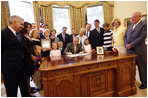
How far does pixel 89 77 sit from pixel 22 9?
13.5 feet

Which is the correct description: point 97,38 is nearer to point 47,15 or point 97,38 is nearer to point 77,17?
point 77,17

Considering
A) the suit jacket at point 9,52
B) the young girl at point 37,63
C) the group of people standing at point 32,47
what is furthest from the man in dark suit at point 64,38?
the suit jacket at point 9,52

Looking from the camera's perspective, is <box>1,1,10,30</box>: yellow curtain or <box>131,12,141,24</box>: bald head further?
<box>1,1,10,30</box>: yellow curtain

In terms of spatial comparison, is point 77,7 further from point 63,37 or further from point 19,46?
point 19,46

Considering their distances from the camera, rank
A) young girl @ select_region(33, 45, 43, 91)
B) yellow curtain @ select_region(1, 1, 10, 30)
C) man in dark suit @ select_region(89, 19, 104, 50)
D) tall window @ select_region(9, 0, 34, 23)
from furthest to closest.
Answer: tall window @ select_region(9, 0, 34, 23) → yellow curtain @ select_region(1, 1, 10, 30) → man in dark suit @ select_region(89, 19, 104, 50) → young girl @ select_region(33, 45, 43, 91)

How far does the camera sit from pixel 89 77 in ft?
6.68

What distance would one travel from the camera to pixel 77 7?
209 inches

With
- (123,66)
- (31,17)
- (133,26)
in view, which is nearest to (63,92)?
(123,66)

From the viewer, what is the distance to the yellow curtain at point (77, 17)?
531 centimetres

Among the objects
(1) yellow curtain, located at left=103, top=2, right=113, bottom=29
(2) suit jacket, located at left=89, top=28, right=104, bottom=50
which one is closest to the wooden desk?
(2) suit jacket, located at left=89, top=28, right=104, bottom=50

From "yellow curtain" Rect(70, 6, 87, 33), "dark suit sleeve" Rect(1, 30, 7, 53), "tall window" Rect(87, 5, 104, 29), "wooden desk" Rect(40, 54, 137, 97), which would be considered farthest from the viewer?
"tall window" Rect(87, 5, 104, 29)

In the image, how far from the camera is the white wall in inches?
183

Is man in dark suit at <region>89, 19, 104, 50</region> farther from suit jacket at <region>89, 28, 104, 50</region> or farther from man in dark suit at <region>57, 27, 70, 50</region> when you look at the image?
man in dark suit at <region>57, 27, 70, 50</region>

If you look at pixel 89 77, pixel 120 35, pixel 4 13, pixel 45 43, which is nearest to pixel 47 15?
pixel 4 13
